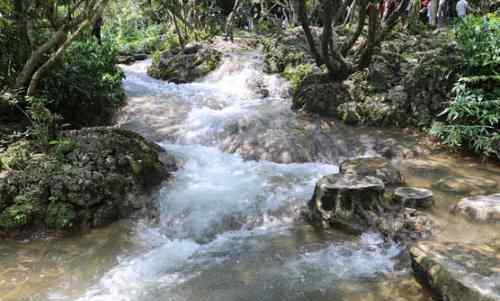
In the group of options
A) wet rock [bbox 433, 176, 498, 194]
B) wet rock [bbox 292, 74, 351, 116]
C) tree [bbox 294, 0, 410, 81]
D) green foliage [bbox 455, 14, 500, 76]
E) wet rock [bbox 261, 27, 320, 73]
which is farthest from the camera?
wet rock [bbox 261, 27, 320, 73]

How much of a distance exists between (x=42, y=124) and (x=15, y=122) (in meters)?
1.34

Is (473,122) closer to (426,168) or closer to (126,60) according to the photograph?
(426,168)

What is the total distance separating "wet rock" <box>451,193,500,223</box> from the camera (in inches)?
196

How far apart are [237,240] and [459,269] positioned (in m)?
2.63

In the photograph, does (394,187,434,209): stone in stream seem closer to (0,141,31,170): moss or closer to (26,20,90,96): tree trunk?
(0,141,31,170): moss

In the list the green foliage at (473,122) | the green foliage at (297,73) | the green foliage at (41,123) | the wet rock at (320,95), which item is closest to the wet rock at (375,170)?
the green foliage at (473,122)

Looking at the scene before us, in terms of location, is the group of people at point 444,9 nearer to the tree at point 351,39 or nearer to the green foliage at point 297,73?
the tree at point 351,39

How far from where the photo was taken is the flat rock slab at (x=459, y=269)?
3469mm

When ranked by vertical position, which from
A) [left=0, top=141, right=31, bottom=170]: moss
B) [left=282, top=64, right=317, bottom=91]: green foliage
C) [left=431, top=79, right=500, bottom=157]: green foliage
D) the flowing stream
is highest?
[left=282, top=64, right=317, bottom=91]: green foliage

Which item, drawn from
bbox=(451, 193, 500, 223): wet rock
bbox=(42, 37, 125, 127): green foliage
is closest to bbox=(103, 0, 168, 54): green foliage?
bbox=(42, 37, 125, 127): green foliage

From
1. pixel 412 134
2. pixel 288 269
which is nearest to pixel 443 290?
pixel 288 269

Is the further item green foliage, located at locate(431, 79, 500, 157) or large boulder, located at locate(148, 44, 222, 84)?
large boulder, located at locate(148, 44, 222, 84)

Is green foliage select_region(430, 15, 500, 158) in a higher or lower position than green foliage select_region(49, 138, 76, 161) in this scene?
higher

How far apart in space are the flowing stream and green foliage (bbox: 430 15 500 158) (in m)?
0.47
